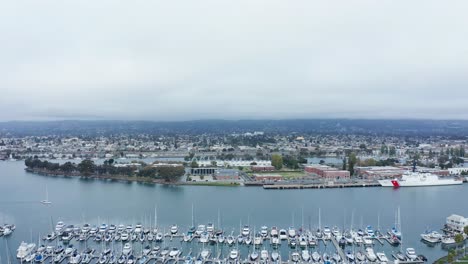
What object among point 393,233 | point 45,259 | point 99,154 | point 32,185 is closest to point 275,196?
point 393,233

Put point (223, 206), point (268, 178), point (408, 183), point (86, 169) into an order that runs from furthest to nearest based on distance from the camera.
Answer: point (86, 169), point (268, 178), point (408, 183), point (223, 206)

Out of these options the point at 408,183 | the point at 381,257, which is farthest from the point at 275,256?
the point at 408,183

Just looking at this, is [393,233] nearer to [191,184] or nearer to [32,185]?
[191,184]

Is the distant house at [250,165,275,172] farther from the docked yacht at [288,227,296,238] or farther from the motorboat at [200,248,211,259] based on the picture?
the motorboat at [200,248,211,259]

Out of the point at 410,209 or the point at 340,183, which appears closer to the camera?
the point at 410,209

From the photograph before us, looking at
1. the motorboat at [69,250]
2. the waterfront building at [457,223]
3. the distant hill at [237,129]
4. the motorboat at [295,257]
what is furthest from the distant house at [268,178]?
the distant hill at [237,129]

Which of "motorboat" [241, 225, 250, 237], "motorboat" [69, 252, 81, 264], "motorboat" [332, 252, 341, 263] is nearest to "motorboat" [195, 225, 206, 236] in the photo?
"motorboat" [241, 225, 250, 237]

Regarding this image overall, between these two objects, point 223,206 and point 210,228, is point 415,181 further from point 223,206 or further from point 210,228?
point 210,228
